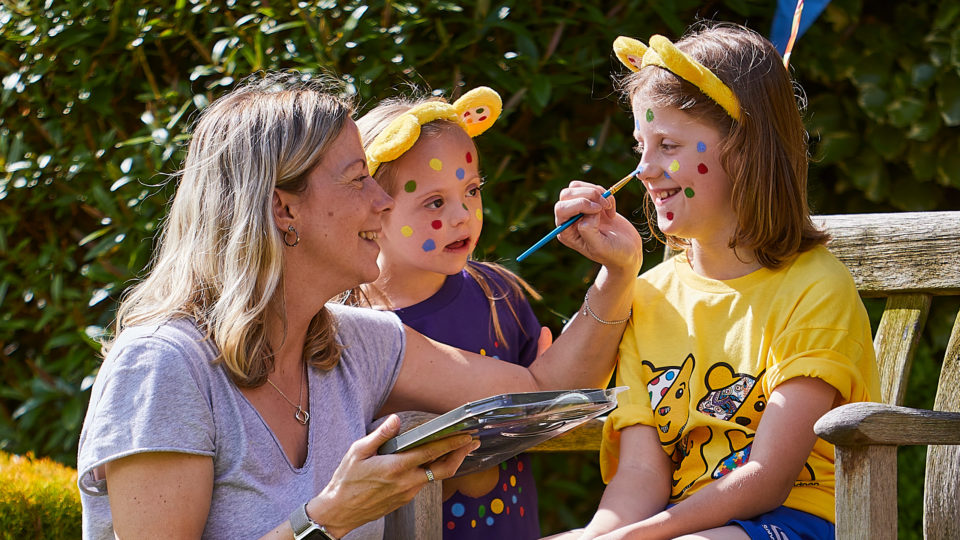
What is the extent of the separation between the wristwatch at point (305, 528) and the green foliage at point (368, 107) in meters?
1.50

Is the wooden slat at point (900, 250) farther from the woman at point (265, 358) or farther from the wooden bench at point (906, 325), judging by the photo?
the woman at point (265, 358)

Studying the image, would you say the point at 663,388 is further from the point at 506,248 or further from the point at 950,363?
the point at 506,248

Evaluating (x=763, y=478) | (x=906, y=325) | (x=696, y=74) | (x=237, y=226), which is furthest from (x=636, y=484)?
(x=237, y=226)

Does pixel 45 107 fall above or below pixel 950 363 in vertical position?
below

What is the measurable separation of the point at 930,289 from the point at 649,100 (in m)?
0.70

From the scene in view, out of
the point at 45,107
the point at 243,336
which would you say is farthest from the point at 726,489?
the point at 45,107

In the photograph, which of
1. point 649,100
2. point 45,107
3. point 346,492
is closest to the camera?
point 346,492

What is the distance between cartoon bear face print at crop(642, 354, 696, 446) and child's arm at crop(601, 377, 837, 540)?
0.20 m

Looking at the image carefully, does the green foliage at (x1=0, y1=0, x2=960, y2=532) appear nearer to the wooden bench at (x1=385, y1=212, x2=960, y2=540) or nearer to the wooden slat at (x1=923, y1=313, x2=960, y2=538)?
the wooden bench at (x1=385, y1=212, x2=960, y2=540)

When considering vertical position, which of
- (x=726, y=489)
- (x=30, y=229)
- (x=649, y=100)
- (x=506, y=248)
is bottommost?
(x=30, y=229)

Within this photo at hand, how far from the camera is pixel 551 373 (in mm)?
2236

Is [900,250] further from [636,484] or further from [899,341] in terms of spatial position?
[636,484]

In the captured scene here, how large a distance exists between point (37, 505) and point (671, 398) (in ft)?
5.47

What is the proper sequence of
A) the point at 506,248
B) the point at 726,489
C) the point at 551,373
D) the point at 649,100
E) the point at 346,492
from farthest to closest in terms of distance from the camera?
the point at 506,248, the point at 551,373, the point at 649,100, the point at 726,489, the point at 346,492
